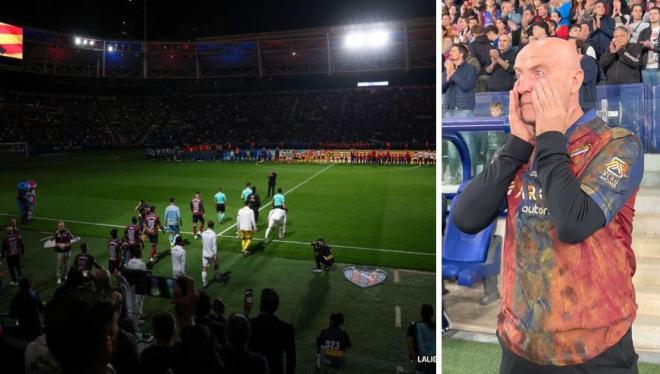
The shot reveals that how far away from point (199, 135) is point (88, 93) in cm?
676

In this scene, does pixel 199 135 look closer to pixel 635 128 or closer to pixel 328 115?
pixel 328 115

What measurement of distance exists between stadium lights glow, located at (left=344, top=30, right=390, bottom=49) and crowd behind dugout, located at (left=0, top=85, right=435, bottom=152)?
388 centimetres

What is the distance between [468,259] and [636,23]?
1.43 meters

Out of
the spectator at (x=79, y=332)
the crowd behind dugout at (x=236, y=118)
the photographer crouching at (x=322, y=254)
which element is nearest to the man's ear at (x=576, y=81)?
the spectator at (x=79, y=332)

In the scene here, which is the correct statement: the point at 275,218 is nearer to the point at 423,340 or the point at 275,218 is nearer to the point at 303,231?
the point at 303,231

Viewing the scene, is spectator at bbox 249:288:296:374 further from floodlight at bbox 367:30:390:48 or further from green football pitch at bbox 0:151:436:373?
floodlight at bbox 367:30:390:48

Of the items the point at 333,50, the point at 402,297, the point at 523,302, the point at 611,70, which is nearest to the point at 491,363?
the point at 523,302

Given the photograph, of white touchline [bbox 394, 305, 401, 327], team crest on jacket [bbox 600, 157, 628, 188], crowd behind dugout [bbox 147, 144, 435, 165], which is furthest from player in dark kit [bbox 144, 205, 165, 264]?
crowd behind dugout [bbox 147, 144, 435, 165]

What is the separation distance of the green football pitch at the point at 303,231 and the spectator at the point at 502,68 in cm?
330

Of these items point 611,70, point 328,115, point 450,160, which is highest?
point 328,115

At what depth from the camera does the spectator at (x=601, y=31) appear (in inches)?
95.4

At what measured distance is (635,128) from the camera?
2426mm

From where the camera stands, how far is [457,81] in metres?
2.66

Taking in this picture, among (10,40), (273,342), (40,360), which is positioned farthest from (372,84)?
(40,360)
